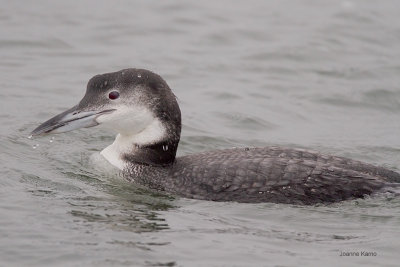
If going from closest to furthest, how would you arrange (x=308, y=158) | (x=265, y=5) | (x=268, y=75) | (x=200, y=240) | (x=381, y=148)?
(x=200, y=240), (x=308, y=158), (x=381, y=148), (x=268, y=75), (x=265, y=5)

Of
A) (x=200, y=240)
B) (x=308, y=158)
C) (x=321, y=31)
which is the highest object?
(x=321, y=31)

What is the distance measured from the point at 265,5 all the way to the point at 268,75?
13.5ft

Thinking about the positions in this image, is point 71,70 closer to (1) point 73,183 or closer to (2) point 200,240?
(1) point 73,183

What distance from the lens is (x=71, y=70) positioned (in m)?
14.6

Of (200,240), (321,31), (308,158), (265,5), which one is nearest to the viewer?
(200,240)

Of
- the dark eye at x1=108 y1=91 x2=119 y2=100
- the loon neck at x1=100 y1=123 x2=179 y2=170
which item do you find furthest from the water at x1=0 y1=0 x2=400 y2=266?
the dark eye at x1=108 y1=91 x2=119 y2=100

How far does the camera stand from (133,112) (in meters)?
9.38

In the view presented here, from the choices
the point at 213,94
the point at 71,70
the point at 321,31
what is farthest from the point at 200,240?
the point at 321,31

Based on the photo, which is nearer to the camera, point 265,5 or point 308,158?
point 308,158

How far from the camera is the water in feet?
25.7

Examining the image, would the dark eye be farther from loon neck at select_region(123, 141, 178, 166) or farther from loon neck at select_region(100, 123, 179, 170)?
loon neck at select_region(123, 141, 178, 166)

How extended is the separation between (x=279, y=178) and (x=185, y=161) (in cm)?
111

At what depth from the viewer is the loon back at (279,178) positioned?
8.77 metres

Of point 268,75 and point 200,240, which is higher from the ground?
point 268,75
